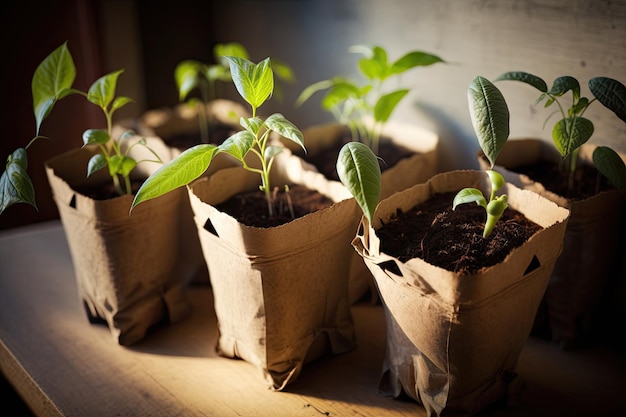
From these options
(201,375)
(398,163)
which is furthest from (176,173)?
(398,163)

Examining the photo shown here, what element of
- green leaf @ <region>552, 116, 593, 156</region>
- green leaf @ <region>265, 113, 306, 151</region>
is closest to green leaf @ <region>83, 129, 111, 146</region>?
green leaf @ <region>265, 113, 306, 151</region>

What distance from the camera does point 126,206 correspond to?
113cm

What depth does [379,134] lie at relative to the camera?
1389 mm

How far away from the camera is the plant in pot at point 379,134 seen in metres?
1.24

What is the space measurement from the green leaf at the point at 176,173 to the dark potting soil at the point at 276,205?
0.16m

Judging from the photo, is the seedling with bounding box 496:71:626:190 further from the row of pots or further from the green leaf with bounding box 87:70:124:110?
the green leaf with bounding box 87:70:124:110

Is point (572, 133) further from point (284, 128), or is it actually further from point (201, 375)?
point (201, 375)

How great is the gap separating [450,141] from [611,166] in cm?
46

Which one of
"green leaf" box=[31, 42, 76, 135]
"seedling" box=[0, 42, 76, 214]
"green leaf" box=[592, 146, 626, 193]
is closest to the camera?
"green leaf" box=[592, 146, 626, 193]

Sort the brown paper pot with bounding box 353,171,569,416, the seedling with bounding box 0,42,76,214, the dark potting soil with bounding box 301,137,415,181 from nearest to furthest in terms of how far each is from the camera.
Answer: the brown paper pot with bounding box 353,171,569,416 → the seedling with bounding box 0,42,76,214 → the dark potting soil with bounding box 301,137,415,181

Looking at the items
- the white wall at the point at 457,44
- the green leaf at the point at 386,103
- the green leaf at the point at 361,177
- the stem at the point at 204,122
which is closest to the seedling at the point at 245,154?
the green leaf at the point at 361,177

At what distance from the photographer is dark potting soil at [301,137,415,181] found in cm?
132

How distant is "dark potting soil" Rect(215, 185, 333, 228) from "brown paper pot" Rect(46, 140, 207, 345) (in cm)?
14

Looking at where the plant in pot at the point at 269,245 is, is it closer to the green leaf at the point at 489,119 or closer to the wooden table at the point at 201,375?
the wooden table at the point at 201,375
